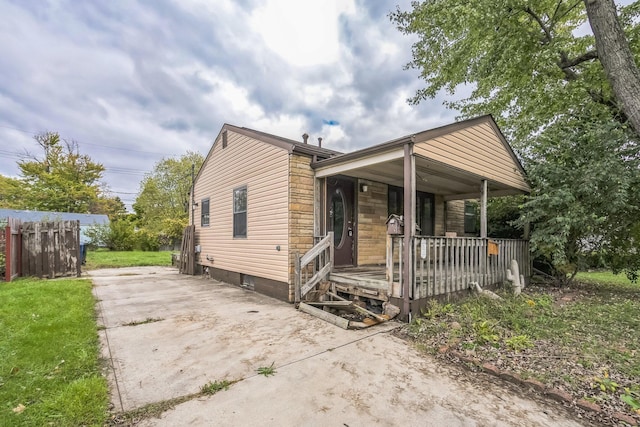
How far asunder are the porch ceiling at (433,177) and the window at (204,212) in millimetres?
5378

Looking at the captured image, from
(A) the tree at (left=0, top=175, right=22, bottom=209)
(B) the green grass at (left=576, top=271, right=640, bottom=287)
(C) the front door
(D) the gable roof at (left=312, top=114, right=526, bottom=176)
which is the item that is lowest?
(B) the green grass at (left=576, top=271, right=640, bottom=287)

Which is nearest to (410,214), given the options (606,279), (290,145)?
(290,145)

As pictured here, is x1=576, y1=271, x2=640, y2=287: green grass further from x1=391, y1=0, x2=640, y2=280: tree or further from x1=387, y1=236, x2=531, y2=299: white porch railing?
x1=387, y1=236, x2=531, y2=299: white porch railing

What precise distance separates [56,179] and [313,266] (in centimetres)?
2877

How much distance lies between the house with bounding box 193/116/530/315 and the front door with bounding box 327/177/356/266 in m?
0.02

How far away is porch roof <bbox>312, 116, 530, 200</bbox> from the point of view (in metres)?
4.85

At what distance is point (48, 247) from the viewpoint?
829 cm

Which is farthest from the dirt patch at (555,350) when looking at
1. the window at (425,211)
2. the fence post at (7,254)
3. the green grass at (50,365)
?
the fence post at (7,254)

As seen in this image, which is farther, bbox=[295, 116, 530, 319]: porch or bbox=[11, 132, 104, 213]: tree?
bbox=[11, 132, 104, 213]: tree

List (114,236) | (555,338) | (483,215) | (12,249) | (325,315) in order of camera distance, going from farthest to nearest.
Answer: (114,236), (12,249), (483,215), (325,315), (555,338)

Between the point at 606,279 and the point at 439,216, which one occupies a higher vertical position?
the point at 439,216

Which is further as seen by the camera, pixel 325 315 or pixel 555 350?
pixel 325 315

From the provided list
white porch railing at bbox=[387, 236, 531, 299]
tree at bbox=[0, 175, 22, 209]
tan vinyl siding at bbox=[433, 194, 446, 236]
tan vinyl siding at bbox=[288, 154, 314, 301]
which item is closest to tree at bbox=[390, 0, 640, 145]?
tan vinyl siding at bbox=[433, 194, 446, 236]

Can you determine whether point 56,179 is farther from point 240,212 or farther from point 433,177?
point 433,177
